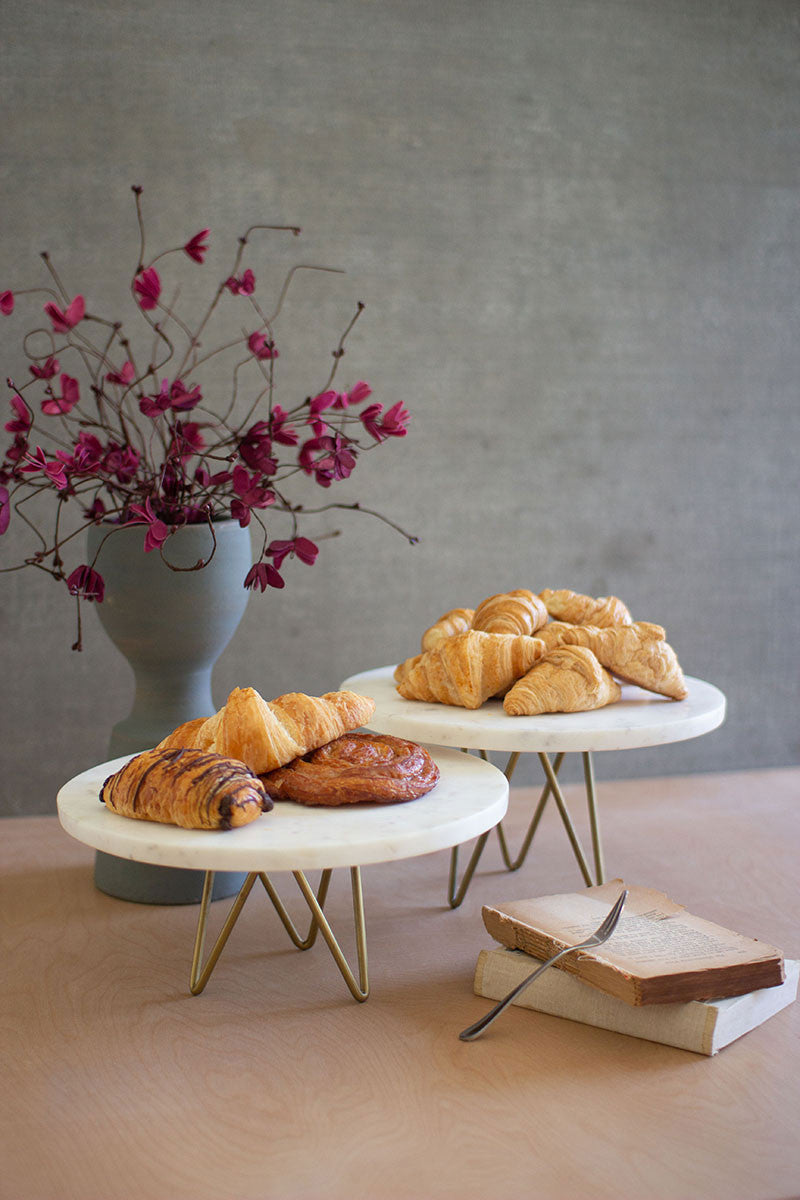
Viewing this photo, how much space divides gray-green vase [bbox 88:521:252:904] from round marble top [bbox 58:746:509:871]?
65 cm

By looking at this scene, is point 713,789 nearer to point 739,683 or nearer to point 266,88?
point 739,683

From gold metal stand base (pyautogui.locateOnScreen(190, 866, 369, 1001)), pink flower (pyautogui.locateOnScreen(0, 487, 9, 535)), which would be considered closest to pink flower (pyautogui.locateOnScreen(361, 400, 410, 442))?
pink flower (pyautogui.locateOnScreen(0, 487, 9, 535))

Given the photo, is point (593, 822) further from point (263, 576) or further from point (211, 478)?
point (211, 478)

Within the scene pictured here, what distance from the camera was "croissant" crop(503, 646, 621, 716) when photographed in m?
1.88

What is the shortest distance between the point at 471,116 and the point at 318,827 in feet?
7.86

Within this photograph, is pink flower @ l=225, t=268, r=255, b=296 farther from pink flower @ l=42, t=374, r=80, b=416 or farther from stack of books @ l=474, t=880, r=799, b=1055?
stack of books @ l=474, t=880, r=799, b=1055

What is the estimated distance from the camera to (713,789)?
3197 millimetres

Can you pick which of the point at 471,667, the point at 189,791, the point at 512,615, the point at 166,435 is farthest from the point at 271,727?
the point at 166,435

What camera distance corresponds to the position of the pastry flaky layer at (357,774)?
1.48 m

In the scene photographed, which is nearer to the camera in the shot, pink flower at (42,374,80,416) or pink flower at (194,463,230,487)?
pink flower at (42,374,80,416)

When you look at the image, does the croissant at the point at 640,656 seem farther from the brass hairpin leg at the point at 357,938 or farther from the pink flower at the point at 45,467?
the pink flower at the point at 45,467

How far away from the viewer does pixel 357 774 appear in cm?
151

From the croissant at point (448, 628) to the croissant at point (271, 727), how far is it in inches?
19.9

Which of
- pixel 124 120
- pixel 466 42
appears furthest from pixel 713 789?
pixel 124 120
